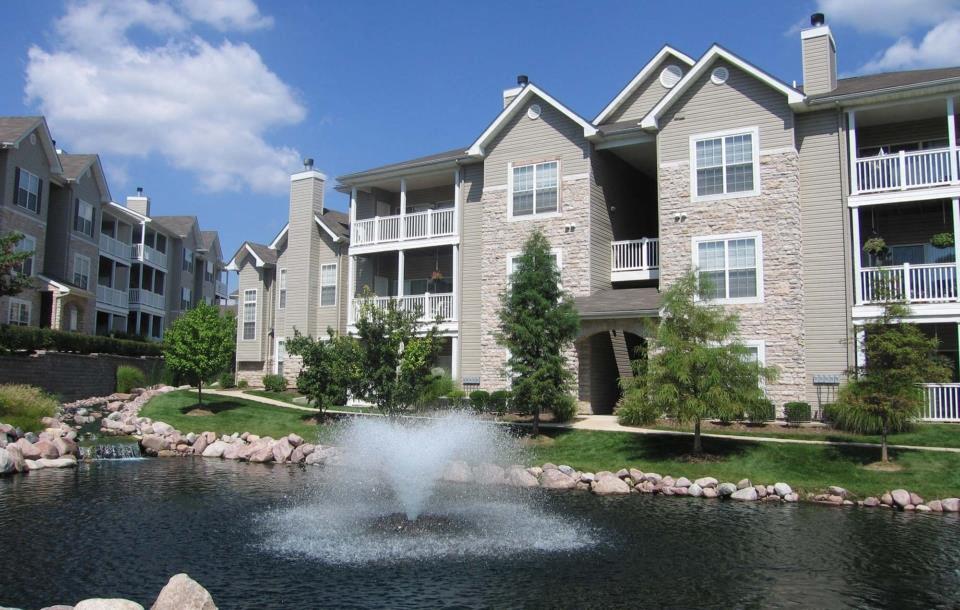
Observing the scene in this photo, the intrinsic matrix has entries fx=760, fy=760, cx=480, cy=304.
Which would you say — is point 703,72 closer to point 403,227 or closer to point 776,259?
point 776,259

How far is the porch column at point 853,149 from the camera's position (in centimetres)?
2420

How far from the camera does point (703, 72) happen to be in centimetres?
2667

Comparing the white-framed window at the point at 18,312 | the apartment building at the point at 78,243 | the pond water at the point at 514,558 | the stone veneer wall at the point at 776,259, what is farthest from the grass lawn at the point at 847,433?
the white-framed window at the point at 18,312

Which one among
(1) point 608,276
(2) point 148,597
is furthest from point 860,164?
(2) point 148,597

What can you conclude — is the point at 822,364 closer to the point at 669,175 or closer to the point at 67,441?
the point at 669,175

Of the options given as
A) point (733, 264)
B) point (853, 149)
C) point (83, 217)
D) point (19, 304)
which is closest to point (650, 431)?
point (733, 264)

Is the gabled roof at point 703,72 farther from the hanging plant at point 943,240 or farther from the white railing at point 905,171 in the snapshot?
the hanging plant at point 943,240

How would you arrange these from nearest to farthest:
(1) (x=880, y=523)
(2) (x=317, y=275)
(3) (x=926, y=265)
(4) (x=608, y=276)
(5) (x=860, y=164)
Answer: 1. (1) (x=880, y=523)
2. (3) (x=926, y=265)
3. (5) (x=860, y=164)
4. (4) (x=608, y=276)
5. (2) (x=317, y=275)

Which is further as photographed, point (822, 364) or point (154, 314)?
point (154, 314)

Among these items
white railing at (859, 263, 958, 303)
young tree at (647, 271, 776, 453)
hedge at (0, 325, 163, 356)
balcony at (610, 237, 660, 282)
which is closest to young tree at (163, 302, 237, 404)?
hedge at (0, 325, 163, 356)

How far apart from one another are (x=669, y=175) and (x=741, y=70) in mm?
4184

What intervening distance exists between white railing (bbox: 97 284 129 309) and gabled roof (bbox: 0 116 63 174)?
939 cm

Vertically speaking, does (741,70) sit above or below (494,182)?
above

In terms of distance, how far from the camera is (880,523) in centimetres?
1549
